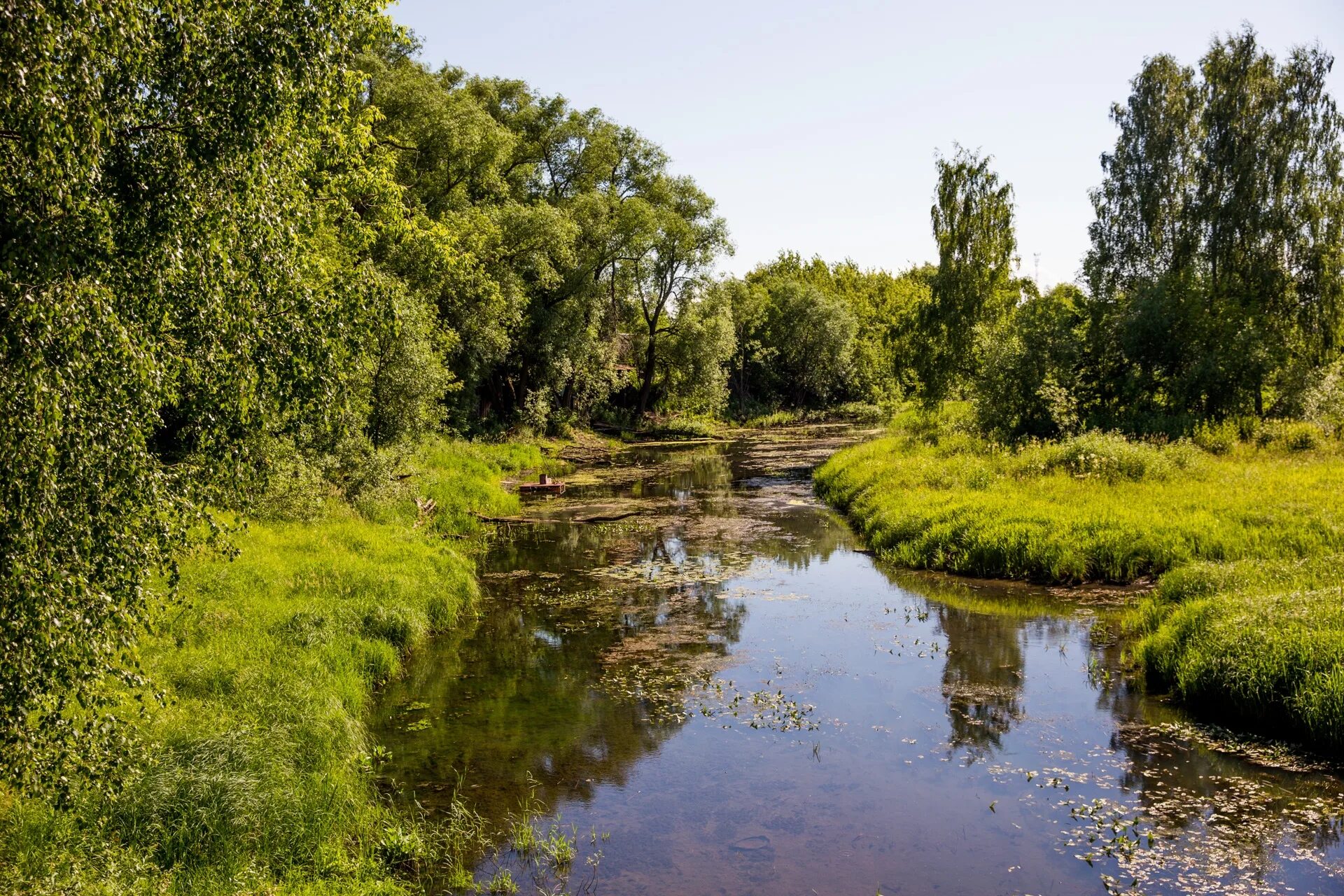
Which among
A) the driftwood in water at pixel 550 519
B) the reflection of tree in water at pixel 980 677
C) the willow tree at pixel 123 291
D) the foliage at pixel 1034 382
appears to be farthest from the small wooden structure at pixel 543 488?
the willow tree at pixel 123 291

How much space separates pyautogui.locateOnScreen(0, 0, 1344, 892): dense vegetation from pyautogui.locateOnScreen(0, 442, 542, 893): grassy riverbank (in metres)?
0.04

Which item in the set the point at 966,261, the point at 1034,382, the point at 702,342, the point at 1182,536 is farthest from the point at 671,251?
the point at 1182,536

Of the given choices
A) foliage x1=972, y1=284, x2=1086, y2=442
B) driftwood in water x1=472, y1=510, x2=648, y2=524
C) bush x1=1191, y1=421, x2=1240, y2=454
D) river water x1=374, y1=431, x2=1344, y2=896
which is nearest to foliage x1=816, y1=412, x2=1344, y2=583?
bush x1=1191, y1=421, x2=1240, y2=454

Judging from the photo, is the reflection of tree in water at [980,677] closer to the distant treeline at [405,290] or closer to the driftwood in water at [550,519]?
the distant treeline at [405,290]

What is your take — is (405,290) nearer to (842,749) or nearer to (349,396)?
(349,396)

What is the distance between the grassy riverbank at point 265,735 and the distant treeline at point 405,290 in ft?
2.83

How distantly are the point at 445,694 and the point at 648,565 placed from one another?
8236 mm

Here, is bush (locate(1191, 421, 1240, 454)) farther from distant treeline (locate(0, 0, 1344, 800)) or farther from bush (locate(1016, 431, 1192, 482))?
bush (locate(1016, 431, 1192, 482))

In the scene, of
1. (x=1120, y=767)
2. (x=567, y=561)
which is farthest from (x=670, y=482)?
(x=1120, y=767)

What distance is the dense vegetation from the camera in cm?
563

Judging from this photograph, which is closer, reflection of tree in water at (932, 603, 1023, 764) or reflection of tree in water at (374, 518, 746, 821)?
reflection of tree in water at (374, 518, 746, 821)

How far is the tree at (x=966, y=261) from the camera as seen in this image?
36125 mm

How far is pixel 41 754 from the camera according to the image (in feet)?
18.9

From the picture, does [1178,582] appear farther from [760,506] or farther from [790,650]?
[760,506]
